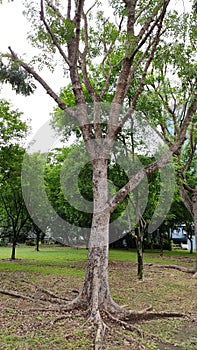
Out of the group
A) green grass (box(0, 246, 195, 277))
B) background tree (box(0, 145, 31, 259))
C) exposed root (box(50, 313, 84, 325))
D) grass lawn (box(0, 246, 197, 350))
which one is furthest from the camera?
green grass (box(0, 246, 195, 277))

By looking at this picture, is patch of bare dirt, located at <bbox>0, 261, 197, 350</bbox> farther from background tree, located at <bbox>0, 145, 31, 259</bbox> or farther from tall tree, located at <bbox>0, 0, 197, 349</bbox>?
background tree, located at <bbox>0, 145, 31, 259</bbox>

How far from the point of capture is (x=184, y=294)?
10.6 meters

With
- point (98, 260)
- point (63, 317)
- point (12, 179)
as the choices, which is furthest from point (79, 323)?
point (12, 179)

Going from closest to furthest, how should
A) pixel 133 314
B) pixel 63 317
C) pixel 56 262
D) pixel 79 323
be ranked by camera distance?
pixel 79 323
pixel 63 317
pixel 133 314
pixel 56 262

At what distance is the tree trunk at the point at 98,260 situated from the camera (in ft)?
23.7

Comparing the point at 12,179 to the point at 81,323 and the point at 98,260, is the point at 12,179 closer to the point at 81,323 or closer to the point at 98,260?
the point at 98,260

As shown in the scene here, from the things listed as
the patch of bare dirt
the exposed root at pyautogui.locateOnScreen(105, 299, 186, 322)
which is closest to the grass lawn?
the patch of bare dirt

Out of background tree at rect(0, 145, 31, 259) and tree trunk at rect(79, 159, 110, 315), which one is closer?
tree trunk at rect(79, 159, 110, 315)

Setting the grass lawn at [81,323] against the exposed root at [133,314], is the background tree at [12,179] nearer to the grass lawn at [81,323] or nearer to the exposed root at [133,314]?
the grass lawn at [81,323]

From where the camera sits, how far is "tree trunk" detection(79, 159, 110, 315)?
722 centimetres

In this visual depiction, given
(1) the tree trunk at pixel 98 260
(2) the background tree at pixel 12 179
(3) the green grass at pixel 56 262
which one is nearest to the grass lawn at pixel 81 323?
(1) the tree trunk at pixel 98 260

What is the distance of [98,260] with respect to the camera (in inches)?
291

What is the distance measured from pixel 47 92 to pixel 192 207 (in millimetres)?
10162

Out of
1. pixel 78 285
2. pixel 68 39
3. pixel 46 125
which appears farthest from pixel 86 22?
pixel 78 285
